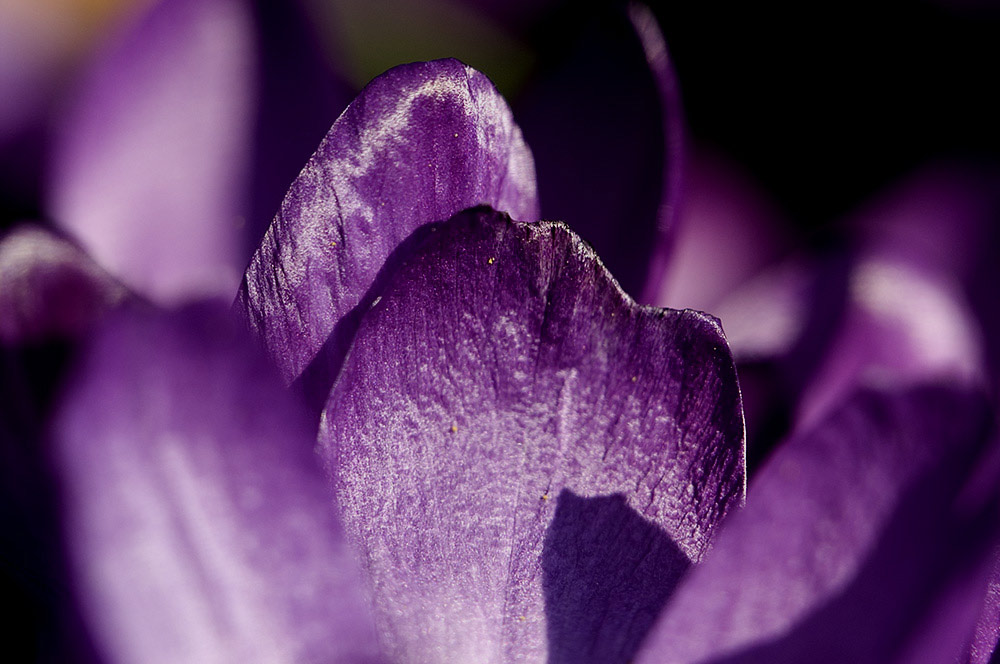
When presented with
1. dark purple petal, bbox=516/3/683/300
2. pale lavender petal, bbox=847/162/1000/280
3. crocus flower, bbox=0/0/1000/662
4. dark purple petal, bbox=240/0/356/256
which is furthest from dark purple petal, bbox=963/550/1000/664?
pale lavender petal, bbox=847/162/1000/280

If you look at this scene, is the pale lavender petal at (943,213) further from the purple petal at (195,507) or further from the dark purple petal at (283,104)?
the purple petal at (195,507)

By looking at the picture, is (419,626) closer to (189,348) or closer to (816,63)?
(189,348)

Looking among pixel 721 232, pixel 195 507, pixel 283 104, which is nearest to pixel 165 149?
pixel 283 104

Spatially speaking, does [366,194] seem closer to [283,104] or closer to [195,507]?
[195,507]

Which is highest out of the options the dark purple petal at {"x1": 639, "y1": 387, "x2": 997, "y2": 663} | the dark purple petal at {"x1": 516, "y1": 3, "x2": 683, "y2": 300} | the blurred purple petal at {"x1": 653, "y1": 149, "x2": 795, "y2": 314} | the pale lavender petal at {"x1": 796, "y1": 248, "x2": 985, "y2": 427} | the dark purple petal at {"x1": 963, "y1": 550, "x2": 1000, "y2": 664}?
the dark purple petal at {"x1": 516, "y1": 3, "x2": 683, "y2": 300}

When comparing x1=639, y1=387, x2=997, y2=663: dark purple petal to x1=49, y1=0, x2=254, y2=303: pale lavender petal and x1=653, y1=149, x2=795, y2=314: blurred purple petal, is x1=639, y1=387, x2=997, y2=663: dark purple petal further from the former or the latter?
x1=653, y1=149, x2=795, y2=314: blurred purple petal
